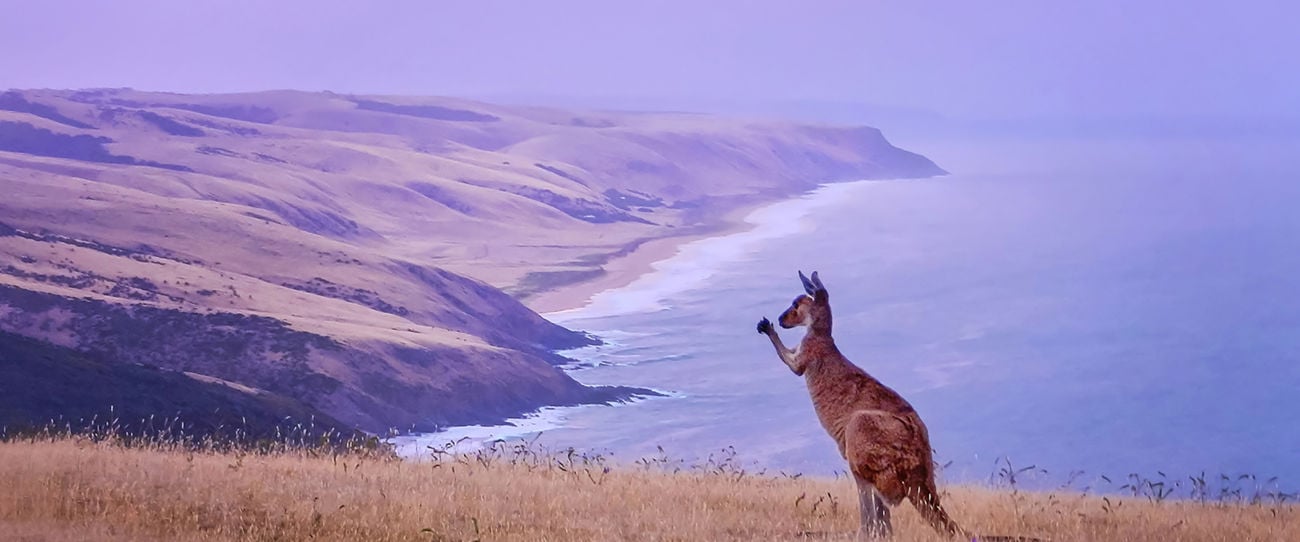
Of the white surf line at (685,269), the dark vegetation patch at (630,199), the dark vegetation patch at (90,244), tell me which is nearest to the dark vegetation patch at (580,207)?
the dark vegetation patch at (630,199)

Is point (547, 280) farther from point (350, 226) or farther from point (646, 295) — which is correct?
point (350, 226)

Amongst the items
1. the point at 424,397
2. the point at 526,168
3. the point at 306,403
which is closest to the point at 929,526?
the point at 306,403

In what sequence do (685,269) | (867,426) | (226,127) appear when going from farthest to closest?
(226,127), (685,269), (867,426)

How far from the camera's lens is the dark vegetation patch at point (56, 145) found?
9162 centimetres

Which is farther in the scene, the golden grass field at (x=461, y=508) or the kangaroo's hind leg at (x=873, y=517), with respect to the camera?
the golden grass field at (x=461, y=508)

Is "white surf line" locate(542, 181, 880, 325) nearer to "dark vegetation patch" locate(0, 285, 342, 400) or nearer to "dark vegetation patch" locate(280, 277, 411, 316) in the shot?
"dark vegetation patch" locate(280, 277, 411, 316)

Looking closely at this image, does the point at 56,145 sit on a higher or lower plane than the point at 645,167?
higher

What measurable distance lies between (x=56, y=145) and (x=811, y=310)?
94.8m

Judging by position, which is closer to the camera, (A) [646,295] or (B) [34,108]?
(A) [646,295]

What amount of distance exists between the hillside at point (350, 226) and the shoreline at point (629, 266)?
1252mm

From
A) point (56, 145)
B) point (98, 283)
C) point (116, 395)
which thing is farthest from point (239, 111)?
point (116, 395)

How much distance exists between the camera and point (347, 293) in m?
55.2

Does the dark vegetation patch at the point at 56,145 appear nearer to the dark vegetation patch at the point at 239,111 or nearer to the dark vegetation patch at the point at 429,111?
the dark vegetation patch at the point at 239,111

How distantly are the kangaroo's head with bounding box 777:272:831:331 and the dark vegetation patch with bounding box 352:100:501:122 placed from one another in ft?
470
